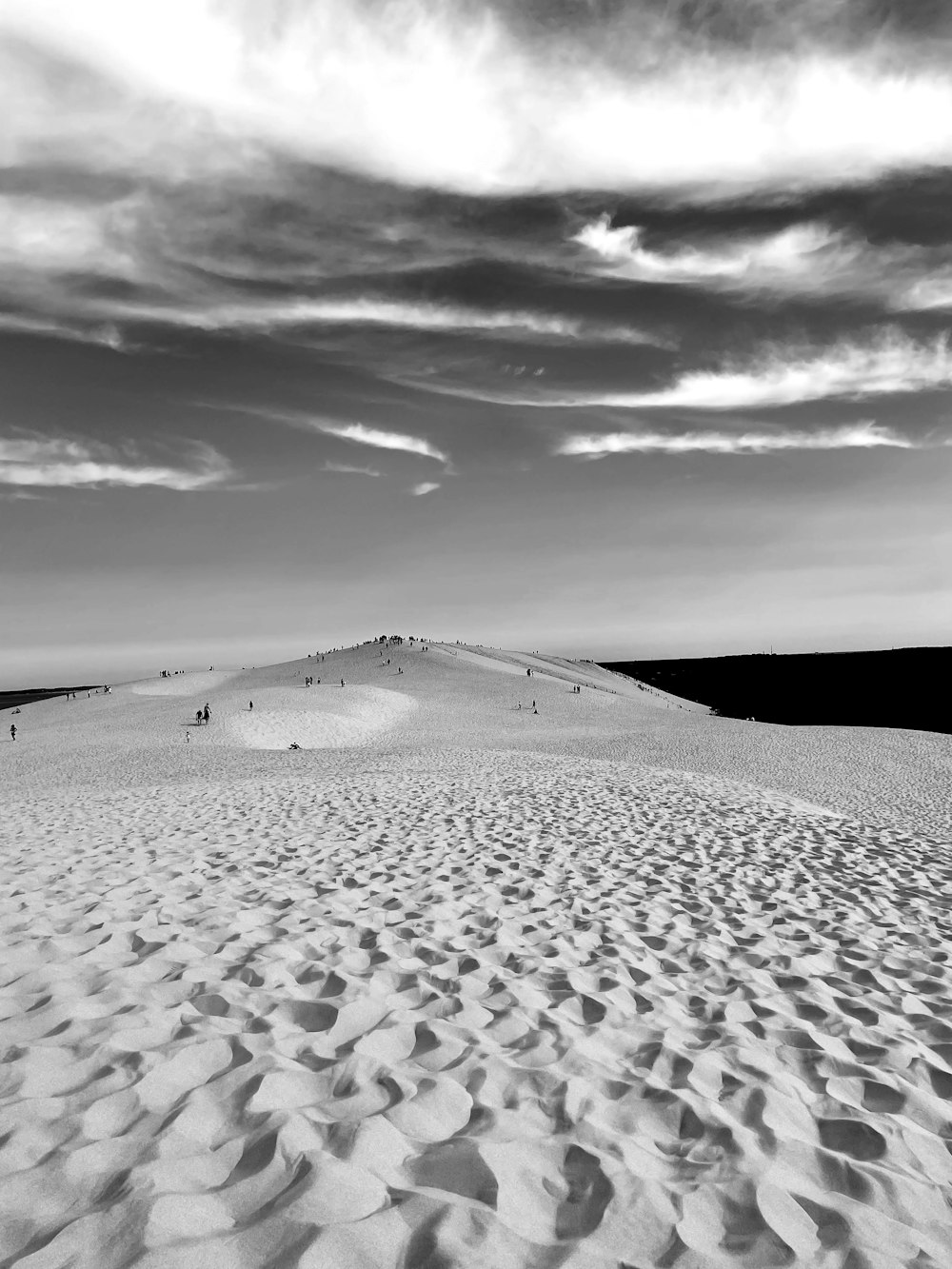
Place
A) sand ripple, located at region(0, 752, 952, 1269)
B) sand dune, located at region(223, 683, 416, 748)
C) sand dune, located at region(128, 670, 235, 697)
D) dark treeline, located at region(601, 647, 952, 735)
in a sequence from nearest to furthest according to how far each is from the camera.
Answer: sand ripple, located at region(0, 752, 952, 1269)
sand dune, located at region(223, 683, 416, 748)
sand dune, located at region(128, 670, 235, 697)
dark treeline, located at region(601, 647, 952, 735)

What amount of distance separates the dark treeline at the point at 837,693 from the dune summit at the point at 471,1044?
5004 centimetres

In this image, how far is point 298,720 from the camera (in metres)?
39.9

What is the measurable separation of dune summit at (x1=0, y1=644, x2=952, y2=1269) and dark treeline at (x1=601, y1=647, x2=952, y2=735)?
50.0 m

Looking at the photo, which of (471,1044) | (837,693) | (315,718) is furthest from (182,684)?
(837,693)

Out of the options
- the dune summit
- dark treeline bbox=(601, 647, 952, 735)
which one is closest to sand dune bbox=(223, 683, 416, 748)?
the dune summit

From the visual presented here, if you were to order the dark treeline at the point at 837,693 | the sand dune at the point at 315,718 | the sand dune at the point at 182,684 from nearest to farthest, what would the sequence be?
the sand dune at the point at 315,718, the sand dune at the point at 182,684, the dark treeline at the point at 837,693

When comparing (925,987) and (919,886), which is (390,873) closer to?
(925,987)

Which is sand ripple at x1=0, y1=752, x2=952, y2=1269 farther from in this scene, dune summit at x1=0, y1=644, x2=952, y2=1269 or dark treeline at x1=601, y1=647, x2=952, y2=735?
dark treeline at x1=601, y1=647, x2=952, y2=735

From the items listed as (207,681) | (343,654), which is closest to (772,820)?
(207,681)

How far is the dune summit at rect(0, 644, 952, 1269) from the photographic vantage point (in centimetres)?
314

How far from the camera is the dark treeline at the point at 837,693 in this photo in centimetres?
7281

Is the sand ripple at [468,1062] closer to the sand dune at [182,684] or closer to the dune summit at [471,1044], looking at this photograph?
the dune summit at [471,1044]

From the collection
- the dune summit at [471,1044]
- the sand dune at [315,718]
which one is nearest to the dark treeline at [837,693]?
the sand dune at [315,718]

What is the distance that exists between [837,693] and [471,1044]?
A: 106478 millimetres
